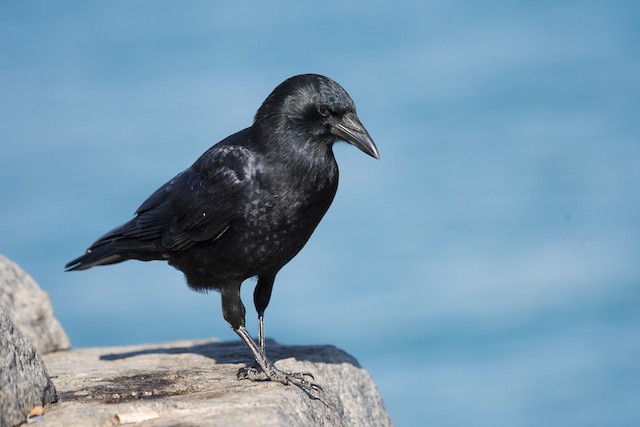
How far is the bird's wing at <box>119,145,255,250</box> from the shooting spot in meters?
6.04

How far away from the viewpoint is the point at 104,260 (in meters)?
7.20

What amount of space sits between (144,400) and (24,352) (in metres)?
0.68

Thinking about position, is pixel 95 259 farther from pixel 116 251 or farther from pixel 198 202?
pixel 198 202

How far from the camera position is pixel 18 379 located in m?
4.81

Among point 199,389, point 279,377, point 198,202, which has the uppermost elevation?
point 198,202

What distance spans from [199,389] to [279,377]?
19.2 inches

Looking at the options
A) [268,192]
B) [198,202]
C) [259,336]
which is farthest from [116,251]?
[268,192]

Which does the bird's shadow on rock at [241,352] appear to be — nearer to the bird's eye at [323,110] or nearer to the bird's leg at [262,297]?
the bird's leg at [262,297]

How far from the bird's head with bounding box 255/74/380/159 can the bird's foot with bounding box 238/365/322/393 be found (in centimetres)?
145

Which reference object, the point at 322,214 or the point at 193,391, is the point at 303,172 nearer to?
the point at 322,214

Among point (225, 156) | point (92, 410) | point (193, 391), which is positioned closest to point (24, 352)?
point (92, 410)

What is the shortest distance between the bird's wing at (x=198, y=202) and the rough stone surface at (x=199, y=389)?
3.02 ft

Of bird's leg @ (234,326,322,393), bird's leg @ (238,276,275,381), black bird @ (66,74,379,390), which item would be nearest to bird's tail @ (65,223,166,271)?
black bird @ (66,74,379,390)

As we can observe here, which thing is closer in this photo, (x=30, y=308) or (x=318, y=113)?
(x=318, y=113)
